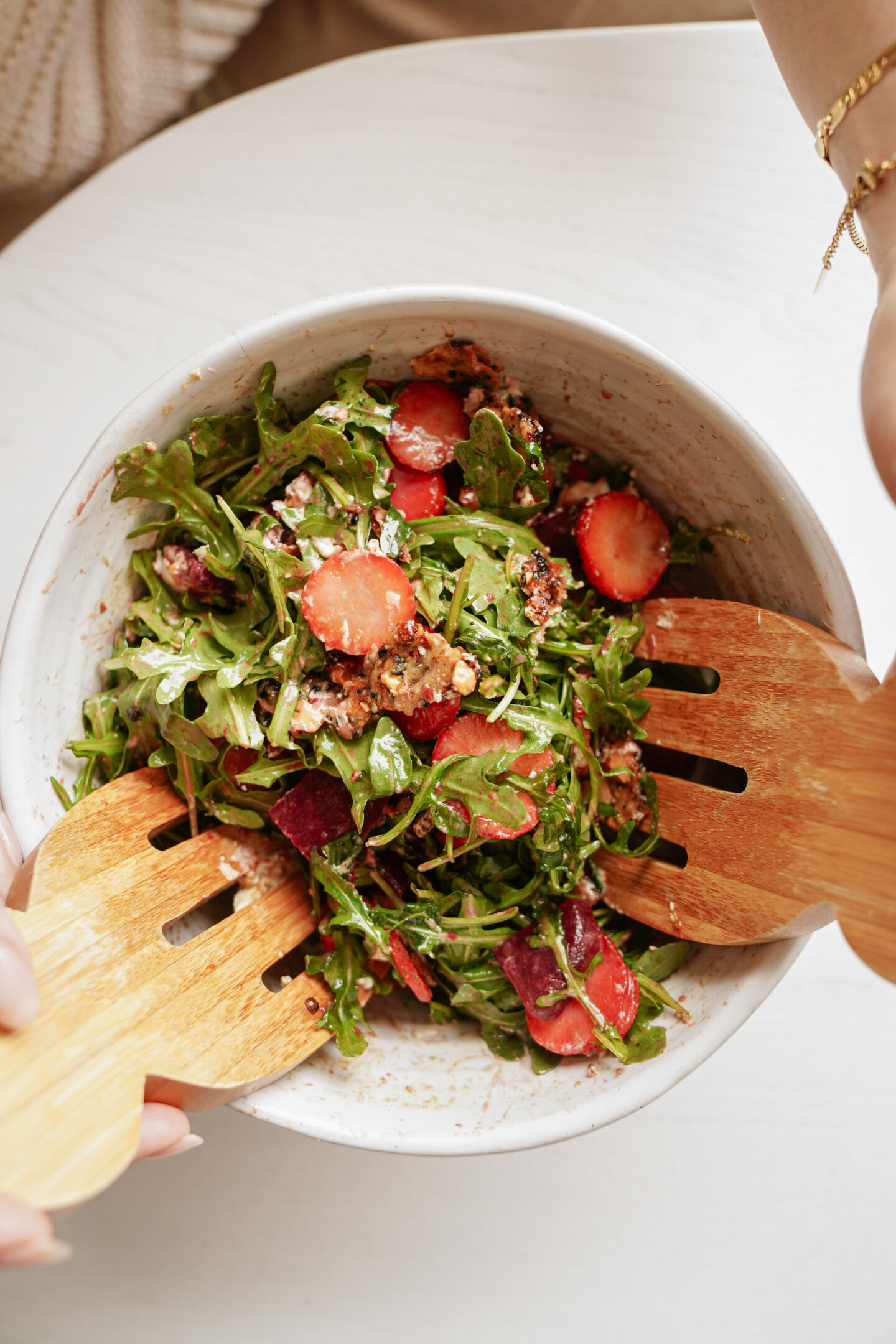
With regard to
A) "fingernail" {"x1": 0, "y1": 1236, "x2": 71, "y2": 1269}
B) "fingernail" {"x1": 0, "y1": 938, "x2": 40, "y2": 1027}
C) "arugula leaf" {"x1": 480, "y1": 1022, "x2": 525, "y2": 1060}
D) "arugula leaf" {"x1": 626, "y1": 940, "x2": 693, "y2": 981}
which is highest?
"fingernail" {"x1": 0, "y1": 938, "x2": 40, "y2": 1027}

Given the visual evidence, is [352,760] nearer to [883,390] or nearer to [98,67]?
[883,390]

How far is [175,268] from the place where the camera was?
5.28 ft

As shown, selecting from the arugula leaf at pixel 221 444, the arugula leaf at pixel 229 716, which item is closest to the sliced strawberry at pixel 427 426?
the arugula leaf at pixel 221 444

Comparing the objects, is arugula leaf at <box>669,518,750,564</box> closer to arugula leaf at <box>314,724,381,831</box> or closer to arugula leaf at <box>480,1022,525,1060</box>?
arugula leaf at <box>314,724,381,831</box>

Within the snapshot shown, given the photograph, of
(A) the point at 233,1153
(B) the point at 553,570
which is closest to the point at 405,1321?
(A) the point at 233,1153

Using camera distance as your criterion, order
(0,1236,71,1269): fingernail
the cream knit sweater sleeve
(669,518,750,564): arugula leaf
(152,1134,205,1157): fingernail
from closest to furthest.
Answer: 1. (0,1236,71,1269): fingernail
2. (152,1134,205,1157): fingernail
3. (669,518,750,564): arugula leaf
4. the cream knit sweater sleeve

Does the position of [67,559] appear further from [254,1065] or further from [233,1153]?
[233,1153]

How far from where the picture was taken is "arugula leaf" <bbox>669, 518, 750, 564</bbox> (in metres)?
1.49

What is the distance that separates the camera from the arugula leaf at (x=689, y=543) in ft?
4.88

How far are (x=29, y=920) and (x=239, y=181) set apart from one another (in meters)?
1.32

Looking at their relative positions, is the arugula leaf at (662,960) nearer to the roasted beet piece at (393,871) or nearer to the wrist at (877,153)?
the roasted beet piece at (393,871)

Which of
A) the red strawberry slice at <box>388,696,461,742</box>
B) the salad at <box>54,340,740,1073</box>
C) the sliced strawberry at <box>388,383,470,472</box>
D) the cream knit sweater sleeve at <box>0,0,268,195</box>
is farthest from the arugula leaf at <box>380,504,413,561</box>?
the cream knit sweater sleeve at <box>0,0,268,195</box>

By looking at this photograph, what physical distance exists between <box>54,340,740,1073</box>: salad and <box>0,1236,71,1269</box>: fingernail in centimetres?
51

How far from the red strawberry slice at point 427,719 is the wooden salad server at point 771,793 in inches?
13.7
